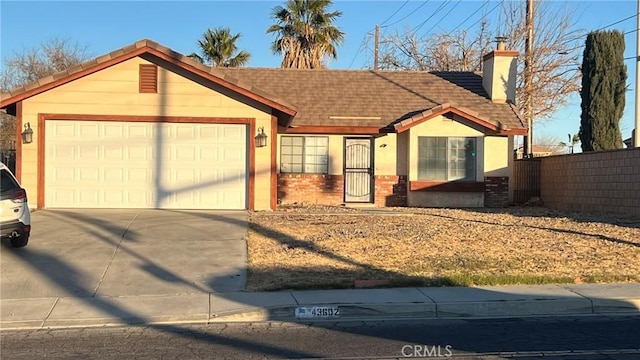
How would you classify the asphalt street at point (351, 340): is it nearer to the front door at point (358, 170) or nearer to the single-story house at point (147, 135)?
the single-story house at point (147, 135)

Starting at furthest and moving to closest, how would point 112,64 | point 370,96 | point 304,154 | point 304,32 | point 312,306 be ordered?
1. point 304,32
2. point 370,96
3. point 304,154
4. point 112,64
5. point 312,306

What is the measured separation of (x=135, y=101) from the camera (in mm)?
16109

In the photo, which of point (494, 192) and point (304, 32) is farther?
point (304, 32)

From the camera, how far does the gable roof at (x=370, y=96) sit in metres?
19.3

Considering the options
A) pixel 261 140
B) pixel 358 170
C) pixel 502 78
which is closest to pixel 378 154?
pixel 358 170

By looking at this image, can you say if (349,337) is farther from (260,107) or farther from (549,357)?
(260,107)

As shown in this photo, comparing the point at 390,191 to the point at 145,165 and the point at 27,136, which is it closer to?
the point at 145,165

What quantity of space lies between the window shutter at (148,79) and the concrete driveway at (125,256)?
3425 mm

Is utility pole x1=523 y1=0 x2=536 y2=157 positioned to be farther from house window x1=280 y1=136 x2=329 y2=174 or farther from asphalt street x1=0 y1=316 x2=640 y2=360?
asphalt street x1=0 y1=316 x2=640 y2=360

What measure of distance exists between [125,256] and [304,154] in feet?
32.0

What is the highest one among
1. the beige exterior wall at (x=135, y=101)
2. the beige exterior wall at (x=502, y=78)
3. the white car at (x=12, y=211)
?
the beige exterior wall at (x=502, y=78)

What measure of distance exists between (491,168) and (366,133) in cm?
421

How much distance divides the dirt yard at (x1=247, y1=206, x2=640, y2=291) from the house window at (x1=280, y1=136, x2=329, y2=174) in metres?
4.04

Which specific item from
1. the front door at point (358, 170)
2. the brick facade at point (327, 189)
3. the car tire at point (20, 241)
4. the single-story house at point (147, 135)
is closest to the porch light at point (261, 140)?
the single-story house at point (147, 135)
